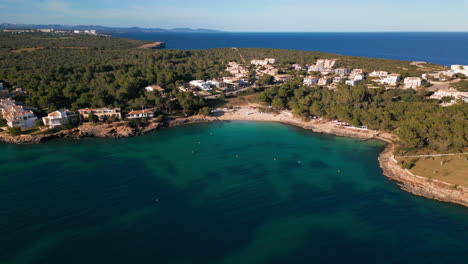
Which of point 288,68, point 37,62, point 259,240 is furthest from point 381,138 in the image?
point 37,62

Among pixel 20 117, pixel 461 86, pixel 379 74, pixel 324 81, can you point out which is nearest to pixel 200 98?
pixel 20 117

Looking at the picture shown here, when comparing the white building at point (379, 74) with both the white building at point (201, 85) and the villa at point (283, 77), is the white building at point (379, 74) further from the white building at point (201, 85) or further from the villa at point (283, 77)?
the white building at point (201, 85)

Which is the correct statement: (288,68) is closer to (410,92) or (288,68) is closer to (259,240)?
(410,92)

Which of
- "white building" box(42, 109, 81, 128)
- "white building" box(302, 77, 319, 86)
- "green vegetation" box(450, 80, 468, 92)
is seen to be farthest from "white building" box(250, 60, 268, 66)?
"white building" box(42, 109, 81, 128)

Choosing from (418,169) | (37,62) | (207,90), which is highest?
(37,62)

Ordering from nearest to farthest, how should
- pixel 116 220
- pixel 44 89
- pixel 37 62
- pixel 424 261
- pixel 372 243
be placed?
pixel 424 261 < pixel 372 243 < pixel 116 220 < pixel 44 89 < pixel 37 62

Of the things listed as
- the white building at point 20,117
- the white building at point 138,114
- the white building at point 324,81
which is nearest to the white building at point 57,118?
the white building at point 20,117
